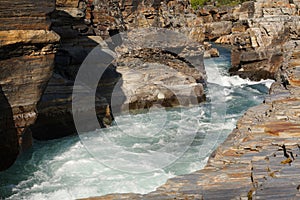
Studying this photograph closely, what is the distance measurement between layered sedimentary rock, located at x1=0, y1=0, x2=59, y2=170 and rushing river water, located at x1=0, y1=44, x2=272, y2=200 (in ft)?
3.88

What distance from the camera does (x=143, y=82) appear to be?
17156mm

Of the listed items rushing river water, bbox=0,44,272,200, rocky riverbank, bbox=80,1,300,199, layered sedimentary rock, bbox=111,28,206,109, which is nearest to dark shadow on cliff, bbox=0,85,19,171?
rushing river water, bbox=0,44,272,200

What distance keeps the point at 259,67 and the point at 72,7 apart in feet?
Result: 41.8

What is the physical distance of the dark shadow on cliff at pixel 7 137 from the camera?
9938 mm

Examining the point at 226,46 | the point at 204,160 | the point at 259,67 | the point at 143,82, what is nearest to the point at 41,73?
the point at 204,160

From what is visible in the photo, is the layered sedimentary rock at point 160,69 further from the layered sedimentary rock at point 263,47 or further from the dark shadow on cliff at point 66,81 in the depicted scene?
the layered sedimentary rock at point 263,47

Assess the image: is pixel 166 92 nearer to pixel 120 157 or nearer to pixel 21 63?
pixel 120 157

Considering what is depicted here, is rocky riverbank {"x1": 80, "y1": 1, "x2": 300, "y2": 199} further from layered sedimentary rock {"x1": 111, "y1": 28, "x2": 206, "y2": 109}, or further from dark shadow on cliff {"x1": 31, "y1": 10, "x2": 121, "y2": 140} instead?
layered sedimentary rock {"x1": 111, "y1": 28, "x2": 206, "y2": 109}

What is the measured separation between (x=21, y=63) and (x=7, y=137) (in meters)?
2.15

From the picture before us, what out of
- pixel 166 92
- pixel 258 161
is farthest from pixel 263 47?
pixel 258 161

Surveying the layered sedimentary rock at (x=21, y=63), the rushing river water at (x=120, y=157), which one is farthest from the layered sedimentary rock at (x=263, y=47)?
the layered sedimentary rock at (x=21, y=63)

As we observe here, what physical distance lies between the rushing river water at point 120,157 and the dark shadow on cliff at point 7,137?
0.32 meters

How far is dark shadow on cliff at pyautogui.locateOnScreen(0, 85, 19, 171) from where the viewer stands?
994 centimetres

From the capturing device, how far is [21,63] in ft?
32.3
